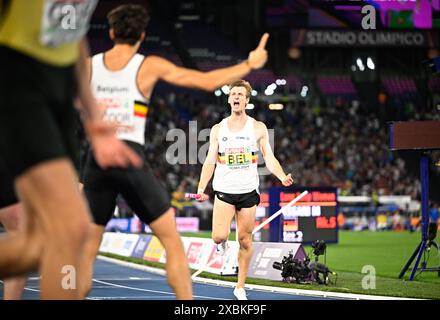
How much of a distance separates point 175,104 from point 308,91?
27.8 feet

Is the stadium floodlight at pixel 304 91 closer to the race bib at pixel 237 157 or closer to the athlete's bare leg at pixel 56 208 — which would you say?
the race bib at pixel 237 157

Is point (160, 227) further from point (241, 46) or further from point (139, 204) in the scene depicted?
point (241, 46)

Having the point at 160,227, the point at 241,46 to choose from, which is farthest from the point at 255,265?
the point at 241,46

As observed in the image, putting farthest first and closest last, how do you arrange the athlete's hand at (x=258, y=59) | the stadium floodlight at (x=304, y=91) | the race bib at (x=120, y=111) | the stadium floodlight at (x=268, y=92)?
the stadium floodlight at (x=304, y=91), the stadium floodlight at (x=268, y=92), the race bib at (x=120, y=111), the athlete's hand at (x=258, y=59)

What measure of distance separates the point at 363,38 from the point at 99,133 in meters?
41.1

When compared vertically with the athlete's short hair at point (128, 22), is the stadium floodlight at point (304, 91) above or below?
above

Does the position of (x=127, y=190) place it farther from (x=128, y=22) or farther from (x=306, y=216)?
(x=306, y=216)

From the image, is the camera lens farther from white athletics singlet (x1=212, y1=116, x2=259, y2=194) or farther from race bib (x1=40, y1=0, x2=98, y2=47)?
race bib (x1=40, y1=0, x2=98, y2=47)

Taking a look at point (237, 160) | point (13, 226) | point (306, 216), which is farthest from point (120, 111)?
point (306, 216)

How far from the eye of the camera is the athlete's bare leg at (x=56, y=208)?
4.60 m

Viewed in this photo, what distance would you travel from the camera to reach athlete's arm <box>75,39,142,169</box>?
15.5 feet

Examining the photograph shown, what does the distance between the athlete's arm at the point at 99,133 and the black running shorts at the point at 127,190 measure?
188 cm

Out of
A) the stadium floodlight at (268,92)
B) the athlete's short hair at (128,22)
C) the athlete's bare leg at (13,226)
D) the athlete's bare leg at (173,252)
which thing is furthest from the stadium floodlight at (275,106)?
the athlete's bare leg at (173,252)

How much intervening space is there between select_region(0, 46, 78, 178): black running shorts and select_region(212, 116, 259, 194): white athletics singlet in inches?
262
